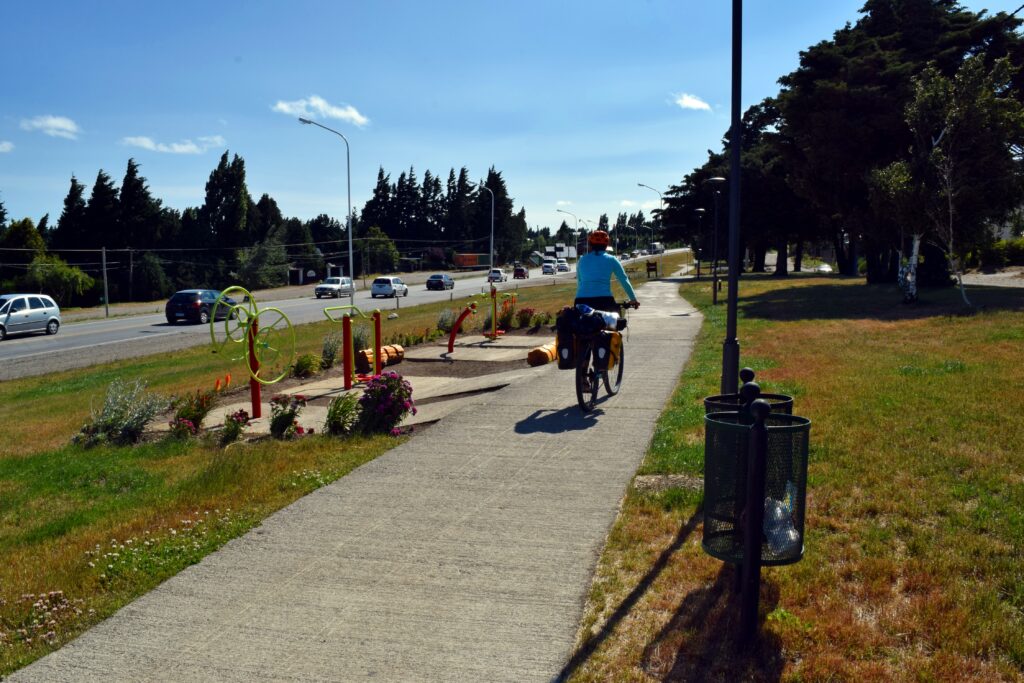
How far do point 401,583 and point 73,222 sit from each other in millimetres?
A: 76807

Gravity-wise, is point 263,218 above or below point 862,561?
above

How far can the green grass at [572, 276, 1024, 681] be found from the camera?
3537 millimetres

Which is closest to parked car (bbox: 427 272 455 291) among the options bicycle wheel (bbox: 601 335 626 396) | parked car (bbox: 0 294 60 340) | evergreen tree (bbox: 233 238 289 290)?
evergreen tree (bbox: 233 238 289 290)

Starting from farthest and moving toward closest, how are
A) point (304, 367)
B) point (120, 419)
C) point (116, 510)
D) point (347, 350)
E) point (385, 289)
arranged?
point (385, 289) → point (304, 367) → point (347, 350) → point (120, 419) → point (116, 510)

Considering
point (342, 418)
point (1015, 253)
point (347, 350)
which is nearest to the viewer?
point (342, 418)

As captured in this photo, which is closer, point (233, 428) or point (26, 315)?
point (233, 428)

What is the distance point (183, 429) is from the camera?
9602 mm

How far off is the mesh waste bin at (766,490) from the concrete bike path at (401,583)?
2.77 ft

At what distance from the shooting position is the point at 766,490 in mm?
3926

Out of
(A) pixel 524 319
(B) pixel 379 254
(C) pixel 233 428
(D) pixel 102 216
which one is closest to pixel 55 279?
(D) pixel 102 216

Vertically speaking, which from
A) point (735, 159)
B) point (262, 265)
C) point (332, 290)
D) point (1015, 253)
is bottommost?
point (332, 290)

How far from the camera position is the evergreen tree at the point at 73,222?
233ft

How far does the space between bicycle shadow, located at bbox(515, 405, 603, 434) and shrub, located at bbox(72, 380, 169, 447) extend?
4771mm

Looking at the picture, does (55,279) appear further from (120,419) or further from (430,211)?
(430,211)
